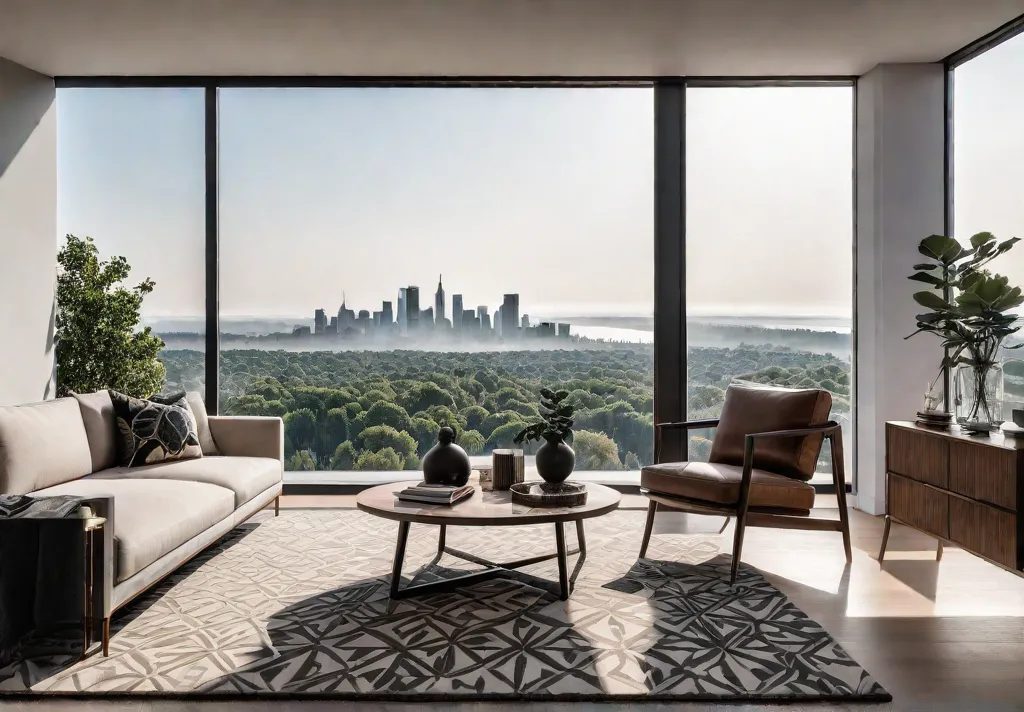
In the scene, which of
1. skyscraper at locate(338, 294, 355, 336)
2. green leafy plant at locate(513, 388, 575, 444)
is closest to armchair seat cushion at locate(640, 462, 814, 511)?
green leafy plant at locate(513, 388, 575, 444)

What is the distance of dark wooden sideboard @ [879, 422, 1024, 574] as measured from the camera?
2680 mm

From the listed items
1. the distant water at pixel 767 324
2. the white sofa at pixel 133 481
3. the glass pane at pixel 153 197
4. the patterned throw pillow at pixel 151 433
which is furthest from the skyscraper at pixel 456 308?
the patterned throw pillow at pixel 151 433

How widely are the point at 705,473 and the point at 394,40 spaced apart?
3.19m

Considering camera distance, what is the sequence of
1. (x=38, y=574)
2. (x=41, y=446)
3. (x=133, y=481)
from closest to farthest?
1. (x=38, y=574)
2. (x=41, y=446)
3. (x=133, y=481)

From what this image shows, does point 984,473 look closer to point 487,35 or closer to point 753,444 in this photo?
point 753,444

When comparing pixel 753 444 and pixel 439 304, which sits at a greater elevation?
pixel 439 304

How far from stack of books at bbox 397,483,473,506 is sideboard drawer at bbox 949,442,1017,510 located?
2172 mm

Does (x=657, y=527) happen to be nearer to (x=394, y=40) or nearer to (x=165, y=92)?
(x=394, y=40)

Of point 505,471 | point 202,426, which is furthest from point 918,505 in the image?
point 202,426

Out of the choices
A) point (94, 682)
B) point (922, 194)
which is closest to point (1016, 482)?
point (922, 194)

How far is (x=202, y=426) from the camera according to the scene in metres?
4.06

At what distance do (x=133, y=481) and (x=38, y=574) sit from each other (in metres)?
0.90

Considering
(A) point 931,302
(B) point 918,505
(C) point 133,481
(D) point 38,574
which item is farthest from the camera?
(A) point 931,302

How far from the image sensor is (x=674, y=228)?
16.1 feet
